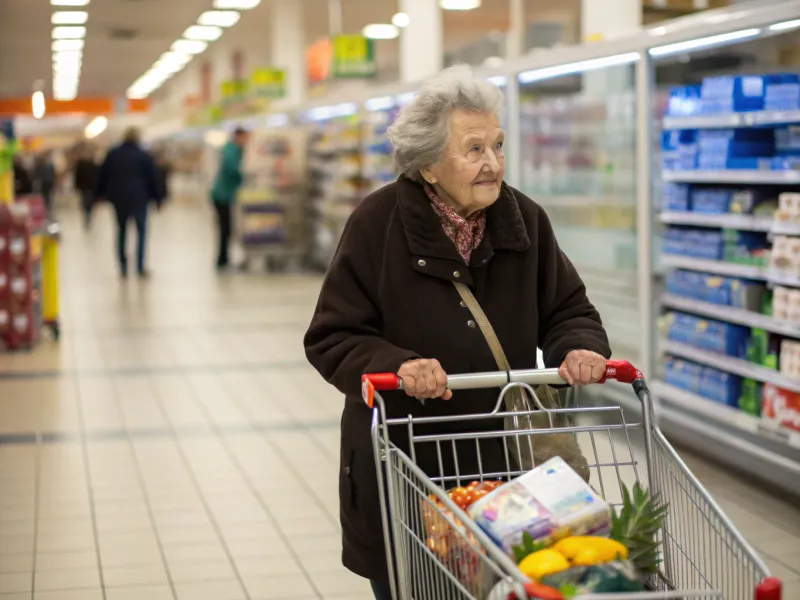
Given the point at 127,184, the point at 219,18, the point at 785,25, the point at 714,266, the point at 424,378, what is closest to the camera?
the point at 424,378

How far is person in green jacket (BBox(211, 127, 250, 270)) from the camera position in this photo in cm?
1496

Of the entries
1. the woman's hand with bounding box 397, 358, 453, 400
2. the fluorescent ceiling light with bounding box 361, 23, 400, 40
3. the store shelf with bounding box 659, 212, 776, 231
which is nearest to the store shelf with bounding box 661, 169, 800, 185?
the store shelf with bounding box 659, 212, 776, 231

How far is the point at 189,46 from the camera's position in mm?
24234

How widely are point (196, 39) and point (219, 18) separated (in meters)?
3.67

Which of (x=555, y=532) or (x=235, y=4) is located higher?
(x=235, y=4)

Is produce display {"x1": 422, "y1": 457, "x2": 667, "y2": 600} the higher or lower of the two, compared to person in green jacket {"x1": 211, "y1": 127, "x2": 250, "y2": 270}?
lower

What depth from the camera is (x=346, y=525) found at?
8.84 ft

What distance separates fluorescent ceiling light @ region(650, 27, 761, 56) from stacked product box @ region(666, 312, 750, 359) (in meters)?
1.37

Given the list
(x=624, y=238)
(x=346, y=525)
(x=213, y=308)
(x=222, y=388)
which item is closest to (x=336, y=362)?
(x=346, y=525)

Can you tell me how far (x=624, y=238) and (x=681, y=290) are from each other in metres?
0.87

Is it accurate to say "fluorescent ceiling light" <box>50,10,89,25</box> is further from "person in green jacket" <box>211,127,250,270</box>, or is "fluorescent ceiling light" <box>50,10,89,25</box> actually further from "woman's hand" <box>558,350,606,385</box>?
"woman's hand" <box>558,350,606,385</box>

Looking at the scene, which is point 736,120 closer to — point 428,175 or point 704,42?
point 704,42

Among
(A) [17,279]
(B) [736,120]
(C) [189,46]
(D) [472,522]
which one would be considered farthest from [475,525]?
(C) [189,46]

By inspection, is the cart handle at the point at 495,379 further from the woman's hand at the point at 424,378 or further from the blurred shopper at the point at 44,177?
the blurred shopper at the point at 44,177
